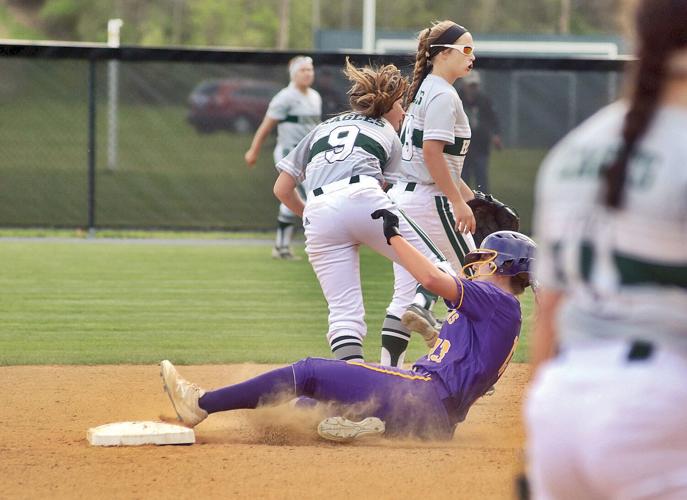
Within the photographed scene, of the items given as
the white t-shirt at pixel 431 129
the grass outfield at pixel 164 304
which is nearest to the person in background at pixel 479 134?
the grass outfield at pixel 164 304

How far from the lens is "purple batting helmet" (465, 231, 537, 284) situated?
5.09 metres

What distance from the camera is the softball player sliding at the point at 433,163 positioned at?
20.7 ft

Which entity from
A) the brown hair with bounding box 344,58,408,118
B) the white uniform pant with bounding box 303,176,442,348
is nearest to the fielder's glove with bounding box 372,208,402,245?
the white uniform pant with bounding box 303,176,442,348

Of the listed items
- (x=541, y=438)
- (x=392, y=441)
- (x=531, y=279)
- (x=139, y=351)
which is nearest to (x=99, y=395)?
(x=139, y=351)

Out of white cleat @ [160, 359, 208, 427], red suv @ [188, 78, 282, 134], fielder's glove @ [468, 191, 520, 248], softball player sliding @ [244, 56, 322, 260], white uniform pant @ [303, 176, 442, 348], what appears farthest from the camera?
red suv @ [188, 78, 282, 134]

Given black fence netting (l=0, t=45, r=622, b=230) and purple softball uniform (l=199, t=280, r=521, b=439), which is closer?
purple softball uniform (l=199, t=280, r=521, b=439)

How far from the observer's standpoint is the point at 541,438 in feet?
7.03

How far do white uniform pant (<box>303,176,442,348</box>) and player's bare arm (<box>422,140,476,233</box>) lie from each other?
464 millimetres

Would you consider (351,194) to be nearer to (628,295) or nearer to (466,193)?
(466,193)

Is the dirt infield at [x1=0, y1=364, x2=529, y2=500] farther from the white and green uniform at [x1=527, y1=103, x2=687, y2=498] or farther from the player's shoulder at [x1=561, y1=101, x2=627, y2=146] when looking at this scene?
the player's shoulder at [x1=561, y1=101, x2=627, y2=146]

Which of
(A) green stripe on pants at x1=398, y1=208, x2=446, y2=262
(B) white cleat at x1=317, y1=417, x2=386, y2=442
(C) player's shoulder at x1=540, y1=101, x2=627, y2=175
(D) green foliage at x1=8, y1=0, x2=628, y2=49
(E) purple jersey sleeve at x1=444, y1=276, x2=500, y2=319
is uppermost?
(D) green foliage at x1=8, y1=0, x2=628, y2=49

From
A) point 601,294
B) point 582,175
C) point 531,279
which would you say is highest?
point 582,175

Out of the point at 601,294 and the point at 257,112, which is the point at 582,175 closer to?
the point at 601,294

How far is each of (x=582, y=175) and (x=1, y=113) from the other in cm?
1435
